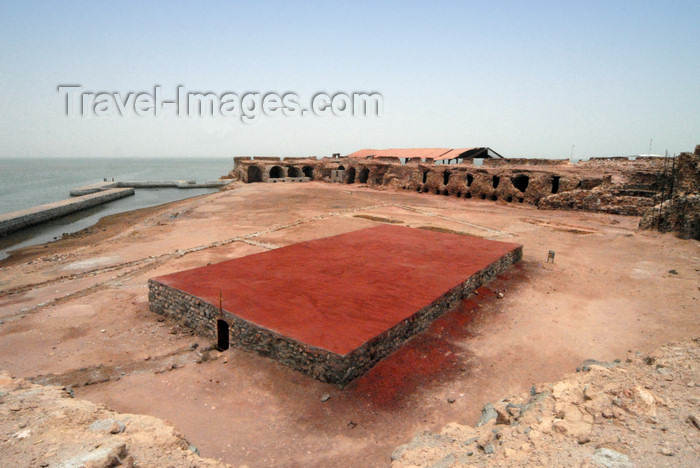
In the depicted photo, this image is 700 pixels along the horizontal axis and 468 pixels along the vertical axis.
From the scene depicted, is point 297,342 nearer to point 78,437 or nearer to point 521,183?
point 78,437

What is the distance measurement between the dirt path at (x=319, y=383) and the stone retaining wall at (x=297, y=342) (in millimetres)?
252

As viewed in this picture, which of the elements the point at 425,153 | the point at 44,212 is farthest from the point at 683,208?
the point at 44,212

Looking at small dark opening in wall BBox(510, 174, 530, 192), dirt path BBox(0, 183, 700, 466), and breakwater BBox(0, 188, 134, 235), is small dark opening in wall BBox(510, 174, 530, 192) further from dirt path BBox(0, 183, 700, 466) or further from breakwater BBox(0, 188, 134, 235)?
breakwater BBox(0, 188, 134, 235)

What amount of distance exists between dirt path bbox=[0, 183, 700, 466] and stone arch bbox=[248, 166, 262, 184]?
3447cm

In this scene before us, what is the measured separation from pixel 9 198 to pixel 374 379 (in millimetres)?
61193

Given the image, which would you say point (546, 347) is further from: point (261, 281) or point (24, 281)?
point (24, 281)

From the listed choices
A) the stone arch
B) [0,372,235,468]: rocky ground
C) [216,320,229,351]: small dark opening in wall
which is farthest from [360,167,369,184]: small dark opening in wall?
[0,372,235,468]: rocky ground

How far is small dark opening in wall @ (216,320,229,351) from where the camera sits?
9.11 m

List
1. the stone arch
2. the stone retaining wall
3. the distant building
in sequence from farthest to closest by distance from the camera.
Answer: the stone arch → the distant building → the stone retaining wall

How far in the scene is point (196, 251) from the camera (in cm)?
1742

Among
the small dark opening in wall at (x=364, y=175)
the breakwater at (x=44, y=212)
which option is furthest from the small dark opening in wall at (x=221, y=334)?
the small dark opening in wall at (x=364, y=175)

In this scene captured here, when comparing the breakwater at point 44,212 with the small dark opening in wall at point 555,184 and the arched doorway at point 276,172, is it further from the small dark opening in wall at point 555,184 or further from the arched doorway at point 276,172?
the small dark opening in wall at point 555,184

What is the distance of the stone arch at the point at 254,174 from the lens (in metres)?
52.7

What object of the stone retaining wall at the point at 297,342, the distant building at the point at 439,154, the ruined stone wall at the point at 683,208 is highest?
the distant building at the point at 439,154
